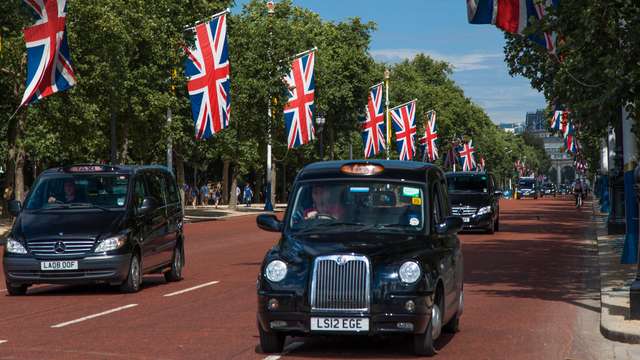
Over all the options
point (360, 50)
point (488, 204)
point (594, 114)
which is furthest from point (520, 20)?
point (360, 50)

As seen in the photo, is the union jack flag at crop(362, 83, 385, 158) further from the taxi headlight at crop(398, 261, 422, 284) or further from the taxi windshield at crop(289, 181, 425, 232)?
the taxi headlight at crop(398, 261, 422, 284)

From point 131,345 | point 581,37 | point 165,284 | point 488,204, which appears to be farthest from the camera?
point 488,204

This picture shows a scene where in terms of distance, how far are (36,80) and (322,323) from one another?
24977 mm

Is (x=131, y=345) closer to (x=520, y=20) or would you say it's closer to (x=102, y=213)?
(x=102, y=213)

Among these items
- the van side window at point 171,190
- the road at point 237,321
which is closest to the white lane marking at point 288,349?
the road at point 237,321

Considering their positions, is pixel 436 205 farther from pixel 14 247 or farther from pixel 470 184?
pixel 470 184

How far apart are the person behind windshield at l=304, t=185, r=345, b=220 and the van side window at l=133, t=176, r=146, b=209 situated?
7103 mm

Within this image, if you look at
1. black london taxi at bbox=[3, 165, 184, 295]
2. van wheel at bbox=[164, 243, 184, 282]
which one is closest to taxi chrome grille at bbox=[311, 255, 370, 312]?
black london taxi at bbox=[3, 165, 184, 295]

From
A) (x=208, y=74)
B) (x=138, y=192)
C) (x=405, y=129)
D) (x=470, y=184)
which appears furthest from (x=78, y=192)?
(x=405, y=129)

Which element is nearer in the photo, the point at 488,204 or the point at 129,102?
the point at 488,204

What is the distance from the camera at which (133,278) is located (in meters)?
18.0

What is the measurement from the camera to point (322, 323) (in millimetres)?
10461

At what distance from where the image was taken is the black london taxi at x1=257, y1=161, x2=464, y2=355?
34.3 ft

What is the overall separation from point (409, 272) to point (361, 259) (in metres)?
0.45
